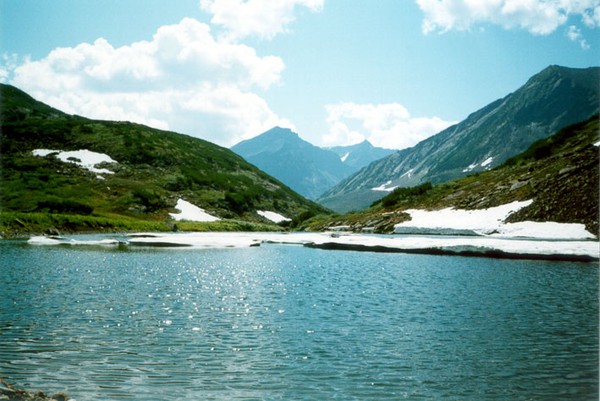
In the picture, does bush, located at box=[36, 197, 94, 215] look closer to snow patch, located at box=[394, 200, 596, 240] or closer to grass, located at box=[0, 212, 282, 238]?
grass, located at box=[0, 212, 282, 238]

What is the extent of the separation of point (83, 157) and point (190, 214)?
5378 cm

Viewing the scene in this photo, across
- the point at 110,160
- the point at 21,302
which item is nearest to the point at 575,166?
the point at 21,302

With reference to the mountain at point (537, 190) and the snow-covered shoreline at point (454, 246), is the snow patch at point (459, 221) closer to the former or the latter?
the mountain at point (537, 190)

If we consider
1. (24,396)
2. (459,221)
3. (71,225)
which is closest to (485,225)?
(459,221)

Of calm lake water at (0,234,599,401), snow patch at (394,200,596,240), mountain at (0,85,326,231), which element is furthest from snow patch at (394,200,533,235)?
mountain at (0,85,326,231)

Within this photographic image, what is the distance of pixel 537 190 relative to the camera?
2440 inches

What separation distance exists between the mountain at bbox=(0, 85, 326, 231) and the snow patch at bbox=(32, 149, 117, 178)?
0.30m

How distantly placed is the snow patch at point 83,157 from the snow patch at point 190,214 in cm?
3144

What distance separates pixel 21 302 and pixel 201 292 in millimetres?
7808

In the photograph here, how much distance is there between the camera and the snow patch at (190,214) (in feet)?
413

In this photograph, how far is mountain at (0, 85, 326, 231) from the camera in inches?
4215

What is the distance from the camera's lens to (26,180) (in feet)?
410

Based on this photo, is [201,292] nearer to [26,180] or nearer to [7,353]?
[7,353]

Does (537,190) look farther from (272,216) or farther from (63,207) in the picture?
(272,216)
